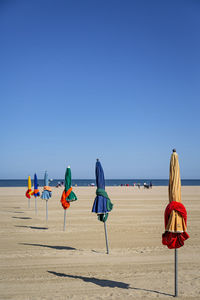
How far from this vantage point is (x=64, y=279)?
602cm

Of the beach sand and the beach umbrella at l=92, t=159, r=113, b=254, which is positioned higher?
the beach umbrella at l=92, t=159, r=113, b=254

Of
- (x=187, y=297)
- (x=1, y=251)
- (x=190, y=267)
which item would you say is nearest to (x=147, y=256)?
(x=190, y=267)

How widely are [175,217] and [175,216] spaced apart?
0.02 metres

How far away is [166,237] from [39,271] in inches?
137

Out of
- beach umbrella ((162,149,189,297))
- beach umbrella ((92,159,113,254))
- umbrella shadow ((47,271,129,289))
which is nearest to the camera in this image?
beach umbrella ((162,149,189,297))

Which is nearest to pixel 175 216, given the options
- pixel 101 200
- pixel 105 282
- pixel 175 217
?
pixel 175 217

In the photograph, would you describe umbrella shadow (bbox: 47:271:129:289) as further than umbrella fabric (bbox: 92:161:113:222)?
No

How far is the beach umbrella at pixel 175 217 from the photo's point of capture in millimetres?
4988

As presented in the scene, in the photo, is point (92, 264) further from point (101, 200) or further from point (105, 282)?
point (101, 200)

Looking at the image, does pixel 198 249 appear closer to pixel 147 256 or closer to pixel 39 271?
pixel 147 256

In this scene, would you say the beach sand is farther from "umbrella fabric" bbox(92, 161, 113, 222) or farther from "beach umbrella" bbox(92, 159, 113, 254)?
"umbrella fabric" bbox(92, 161, 113, 222)

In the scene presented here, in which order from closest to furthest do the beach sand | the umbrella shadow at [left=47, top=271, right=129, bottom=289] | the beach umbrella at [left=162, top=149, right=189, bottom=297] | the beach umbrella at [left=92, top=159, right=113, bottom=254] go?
the beach umbrella at [left=162, top=149, right=189, bottom=297] → the beach sand → the umbrella shadow at [left=47, top=271, right=129, bottom=289] → the beach umbrella at [left=92, top=159, right=113, bottom=254]

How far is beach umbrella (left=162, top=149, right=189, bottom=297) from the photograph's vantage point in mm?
4988

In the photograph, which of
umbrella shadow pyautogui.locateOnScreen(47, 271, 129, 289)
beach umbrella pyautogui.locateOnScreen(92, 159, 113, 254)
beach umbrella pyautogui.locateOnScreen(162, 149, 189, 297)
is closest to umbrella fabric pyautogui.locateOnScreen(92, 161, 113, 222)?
beach umbrella pyautogui.locateOnScreen(92, 159, 113, 254)
